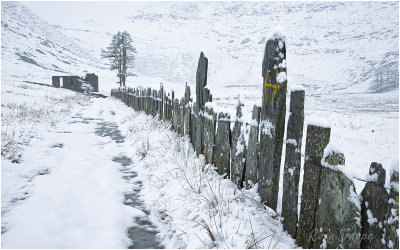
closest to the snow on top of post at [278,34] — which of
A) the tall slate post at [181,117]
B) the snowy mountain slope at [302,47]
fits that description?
the tall slate post at [181,117]

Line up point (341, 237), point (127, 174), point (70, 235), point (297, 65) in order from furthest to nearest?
point (297, 65) < point (127, 174) < point (70, 235) < point (341, 237)

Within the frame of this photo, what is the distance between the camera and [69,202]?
336 cm

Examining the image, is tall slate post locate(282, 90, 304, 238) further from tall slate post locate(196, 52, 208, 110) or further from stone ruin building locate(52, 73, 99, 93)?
stone ruin building locate(52, 73, 99, 93)

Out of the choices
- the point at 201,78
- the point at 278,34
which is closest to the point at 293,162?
the point at 278,34

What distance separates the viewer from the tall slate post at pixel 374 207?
1.72 meters

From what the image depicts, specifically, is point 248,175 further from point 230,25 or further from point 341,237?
point 230,25

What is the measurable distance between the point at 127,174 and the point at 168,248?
7.66ft

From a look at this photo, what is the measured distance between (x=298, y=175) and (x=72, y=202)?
2.76 meters

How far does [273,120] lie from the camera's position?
289cm

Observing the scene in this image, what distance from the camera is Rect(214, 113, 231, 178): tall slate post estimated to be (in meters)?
3.80

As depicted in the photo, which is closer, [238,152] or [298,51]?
[238,152]

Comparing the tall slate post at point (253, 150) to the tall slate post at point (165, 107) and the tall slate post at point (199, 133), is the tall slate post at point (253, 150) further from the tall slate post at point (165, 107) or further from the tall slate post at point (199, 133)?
the tall slate post at point (165, 107)

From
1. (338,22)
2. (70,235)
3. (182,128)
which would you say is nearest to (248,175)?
(70,235)

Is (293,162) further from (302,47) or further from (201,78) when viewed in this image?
(302,47)
